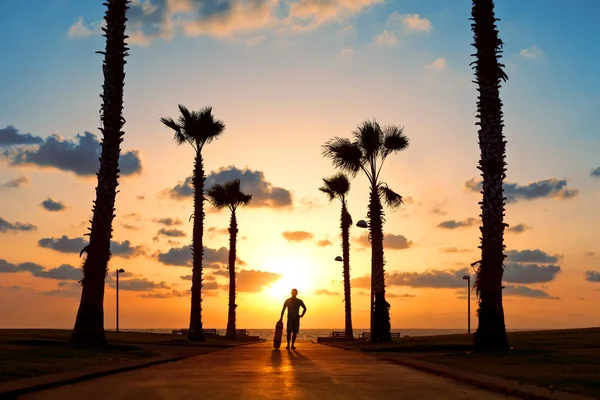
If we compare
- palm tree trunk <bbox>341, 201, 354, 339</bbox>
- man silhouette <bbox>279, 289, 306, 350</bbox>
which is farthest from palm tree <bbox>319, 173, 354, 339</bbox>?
man silhouette <bbox>279, 289, 306, 350</bbox>

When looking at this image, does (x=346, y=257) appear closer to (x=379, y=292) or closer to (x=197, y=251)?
(x=197, y=251)

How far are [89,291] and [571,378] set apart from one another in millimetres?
18633

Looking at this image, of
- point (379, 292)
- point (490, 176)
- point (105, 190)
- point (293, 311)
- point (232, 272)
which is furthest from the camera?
point (232, 272)

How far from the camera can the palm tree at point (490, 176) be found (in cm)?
2470

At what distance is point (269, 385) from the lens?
49.1 feet

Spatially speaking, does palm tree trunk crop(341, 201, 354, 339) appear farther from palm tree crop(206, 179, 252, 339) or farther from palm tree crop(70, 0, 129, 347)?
palm tree crop(70, 0, 129, 347)

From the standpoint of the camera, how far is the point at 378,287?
43531 millimetres

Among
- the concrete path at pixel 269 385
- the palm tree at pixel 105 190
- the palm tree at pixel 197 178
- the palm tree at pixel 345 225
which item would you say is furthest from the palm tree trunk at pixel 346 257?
the concrete path at pixel 269 385

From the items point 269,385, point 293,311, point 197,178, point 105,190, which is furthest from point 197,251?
point 269,385

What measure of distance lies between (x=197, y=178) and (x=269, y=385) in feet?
120

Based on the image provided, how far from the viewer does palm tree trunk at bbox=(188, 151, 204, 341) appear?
50.2m

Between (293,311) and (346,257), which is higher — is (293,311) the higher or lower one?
the lower one

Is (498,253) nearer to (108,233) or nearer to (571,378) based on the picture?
(571,378)

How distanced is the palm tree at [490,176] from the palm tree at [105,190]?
12939mm
